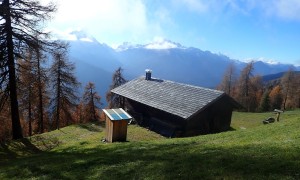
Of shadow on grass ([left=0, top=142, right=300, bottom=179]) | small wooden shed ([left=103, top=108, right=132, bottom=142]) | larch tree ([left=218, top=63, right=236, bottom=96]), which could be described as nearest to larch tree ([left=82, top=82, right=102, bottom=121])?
small wooden shed ([left=103, top=108, right=132, bottom=142])

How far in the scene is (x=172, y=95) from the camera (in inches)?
1224

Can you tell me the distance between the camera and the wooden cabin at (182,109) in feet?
91.0

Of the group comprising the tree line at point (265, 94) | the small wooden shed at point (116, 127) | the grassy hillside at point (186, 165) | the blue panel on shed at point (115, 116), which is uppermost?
the grassy hillside at point (186, 165)

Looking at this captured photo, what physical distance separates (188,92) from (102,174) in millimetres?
20432

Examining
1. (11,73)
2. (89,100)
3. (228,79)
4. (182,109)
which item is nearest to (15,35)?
(11,73)

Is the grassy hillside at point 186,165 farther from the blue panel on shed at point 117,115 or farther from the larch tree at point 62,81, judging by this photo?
the larch tree at point 62,81

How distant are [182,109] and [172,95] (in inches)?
151

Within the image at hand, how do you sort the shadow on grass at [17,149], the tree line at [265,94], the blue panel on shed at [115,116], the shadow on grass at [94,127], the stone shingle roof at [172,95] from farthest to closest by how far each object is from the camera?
the tree line at [265,94]
the shadow on grass at [94,127]
the stone shingle roof at [172,95]
the blue panel on shed at [115,116]
the shadow on grass at [17,149]

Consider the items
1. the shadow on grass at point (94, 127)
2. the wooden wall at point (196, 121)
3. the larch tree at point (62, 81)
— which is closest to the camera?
the wooden wall at point (196, 121)

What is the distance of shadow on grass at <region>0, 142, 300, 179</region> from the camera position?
29.8ft

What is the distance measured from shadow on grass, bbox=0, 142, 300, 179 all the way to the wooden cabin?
1355 centimetres

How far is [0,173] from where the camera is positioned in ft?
46.3

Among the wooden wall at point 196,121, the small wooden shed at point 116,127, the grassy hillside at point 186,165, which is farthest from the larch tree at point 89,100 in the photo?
the grassy hillside at point 186,165

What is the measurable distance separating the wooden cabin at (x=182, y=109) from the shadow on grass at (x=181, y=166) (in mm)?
13555
